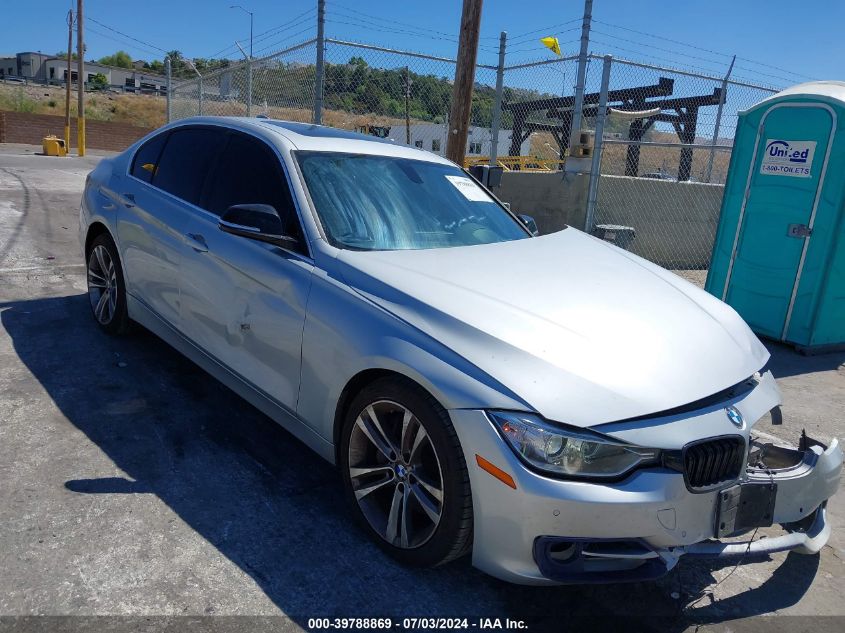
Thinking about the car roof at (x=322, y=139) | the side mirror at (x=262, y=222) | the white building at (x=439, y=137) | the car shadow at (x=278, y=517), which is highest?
the white building at (x=439, y=137)

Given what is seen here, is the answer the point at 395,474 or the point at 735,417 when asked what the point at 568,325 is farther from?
the point at 395,474

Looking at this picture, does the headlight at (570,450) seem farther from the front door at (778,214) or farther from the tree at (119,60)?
the tree at (119,60)

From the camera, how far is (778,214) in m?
6.80

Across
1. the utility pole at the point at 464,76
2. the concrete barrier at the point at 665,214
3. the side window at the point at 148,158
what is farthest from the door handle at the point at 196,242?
the concrete barrier at the point at 665,214

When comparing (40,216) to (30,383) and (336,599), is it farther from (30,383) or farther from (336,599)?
(336,599)

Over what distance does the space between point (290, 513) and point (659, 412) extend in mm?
1686

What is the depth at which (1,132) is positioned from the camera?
42.1 meters

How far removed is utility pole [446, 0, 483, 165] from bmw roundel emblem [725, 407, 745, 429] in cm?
587

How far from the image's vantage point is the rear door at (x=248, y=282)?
10.4 feet

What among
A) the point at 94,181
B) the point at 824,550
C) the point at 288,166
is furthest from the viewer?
the point at 94,181

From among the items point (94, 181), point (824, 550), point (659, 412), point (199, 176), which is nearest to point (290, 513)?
point (659, 412)

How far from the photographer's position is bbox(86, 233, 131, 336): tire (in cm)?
485

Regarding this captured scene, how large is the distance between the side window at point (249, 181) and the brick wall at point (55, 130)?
4444cm

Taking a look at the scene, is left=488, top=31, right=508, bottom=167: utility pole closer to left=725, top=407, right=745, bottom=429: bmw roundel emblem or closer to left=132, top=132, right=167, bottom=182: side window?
left=132, top=132, right=167, bottom=182: side window
